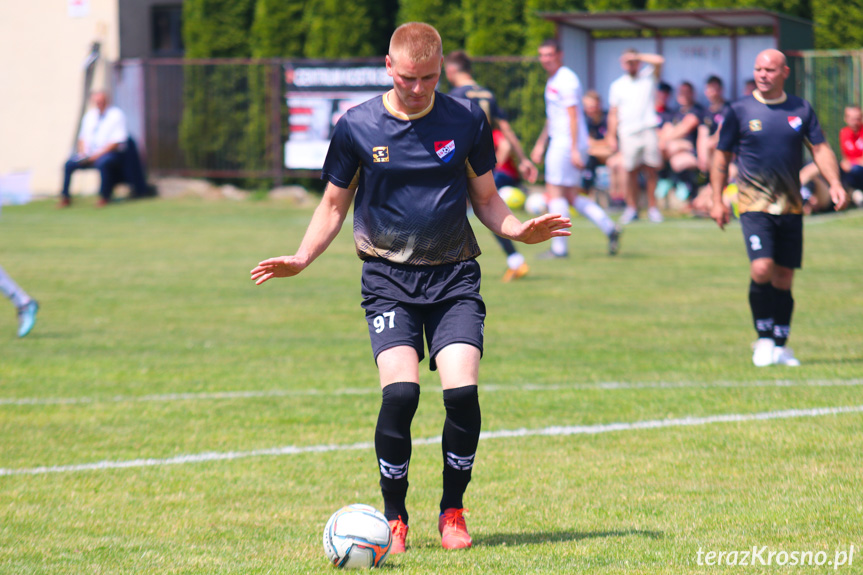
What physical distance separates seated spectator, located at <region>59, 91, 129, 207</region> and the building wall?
289 cm

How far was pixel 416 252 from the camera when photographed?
481cm

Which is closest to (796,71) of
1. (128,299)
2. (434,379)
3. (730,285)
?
(730,285)

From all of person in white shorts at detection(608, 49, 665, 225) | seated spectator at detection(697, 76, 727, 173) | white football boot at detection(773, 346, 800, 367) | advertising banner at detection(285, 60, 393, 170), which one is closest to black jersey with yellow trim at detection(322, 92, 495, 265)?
white football boot at detection(773, 346, 800, 367)

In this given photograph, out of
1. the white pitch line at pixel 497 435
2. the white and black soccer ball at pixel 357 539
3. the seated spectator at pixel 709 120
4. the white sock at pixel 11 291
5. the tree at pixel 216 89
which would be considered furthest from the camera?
the tree at pixel 216 89

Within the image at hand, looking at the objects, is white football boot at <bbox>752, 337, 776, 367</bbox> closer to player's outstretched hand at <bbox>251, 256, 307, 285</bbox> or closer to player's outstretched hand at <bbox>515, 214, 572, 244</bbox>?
player's outstretched hand at <bbox>515, 214, 572, 244</bbox>

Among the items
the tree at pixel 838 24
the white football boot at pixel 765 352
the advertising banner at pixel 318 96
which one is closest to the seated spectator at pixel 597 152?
the advertising banner at pixel 318 96

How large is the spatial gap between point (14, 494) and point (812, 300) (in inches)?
336

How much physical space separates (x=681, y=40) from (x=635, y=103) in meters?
4.37

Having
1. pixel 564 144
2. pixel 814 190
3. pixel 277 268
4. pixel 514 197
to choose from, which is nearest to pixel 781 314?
pixel 277 268

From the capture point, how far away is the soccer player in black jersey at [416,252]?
4688 millimetres

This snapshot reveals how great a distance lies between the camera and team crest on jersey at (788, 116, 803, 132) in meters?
8.39

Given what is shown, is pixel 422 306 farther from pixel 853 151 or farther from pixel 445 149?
pixel 853 151

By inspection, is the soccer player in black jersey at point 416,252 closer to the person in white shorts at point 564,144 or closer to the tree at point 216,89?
the person in white shorts at point 564,144

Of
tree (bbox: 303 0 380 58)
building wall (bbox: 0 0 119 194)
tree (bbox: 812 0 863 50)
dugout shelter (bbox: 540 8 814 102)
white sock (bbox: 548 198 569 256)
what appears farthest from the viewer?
building wall (bbox: 0 0 119 194)
